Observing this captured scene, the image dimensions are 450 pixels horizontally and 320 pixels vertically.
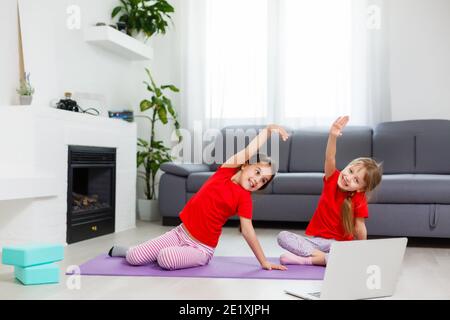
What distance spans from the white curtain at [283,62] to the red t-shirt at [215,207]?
7.88 feet

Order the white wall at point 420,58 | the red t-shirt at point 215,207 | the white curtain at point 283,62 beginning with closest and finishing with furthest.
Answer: the red t-shirt at point 215,207
the white wall at point 420,58
the white curtain at point 283,62

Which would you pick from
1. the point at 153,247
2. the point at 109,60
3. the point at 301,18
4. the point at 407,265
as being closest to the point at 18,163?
the point at 153,247

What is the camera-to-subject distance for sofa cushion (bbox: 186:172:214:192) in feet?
13.2

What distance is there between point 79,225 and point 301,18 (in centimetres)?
276

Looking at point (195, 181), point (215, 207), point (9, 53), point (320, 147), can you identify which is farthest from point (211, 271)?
point (320, 147)

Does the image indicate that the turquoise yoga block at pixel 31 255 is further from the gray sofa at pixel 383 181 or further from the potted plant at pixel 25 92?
the gray sofa at pixel 383 181

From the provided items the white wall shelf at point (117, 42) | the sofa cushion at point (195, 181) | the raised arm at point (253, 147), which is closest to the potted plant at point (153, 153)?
the white wall shelf at point (117, 42)

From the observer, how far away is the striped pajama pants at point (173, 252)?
7.98 feet

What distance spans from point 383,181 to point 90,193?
2.11 m

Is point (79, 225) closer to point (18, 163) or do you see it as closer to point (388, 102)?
point (18, 163)

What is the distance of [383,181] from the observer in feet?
11.4

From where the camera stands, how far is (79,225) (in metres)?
3.44

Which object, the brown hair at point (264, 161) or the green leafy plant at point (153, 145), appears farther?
the green leafy plant at point (153, 145)
